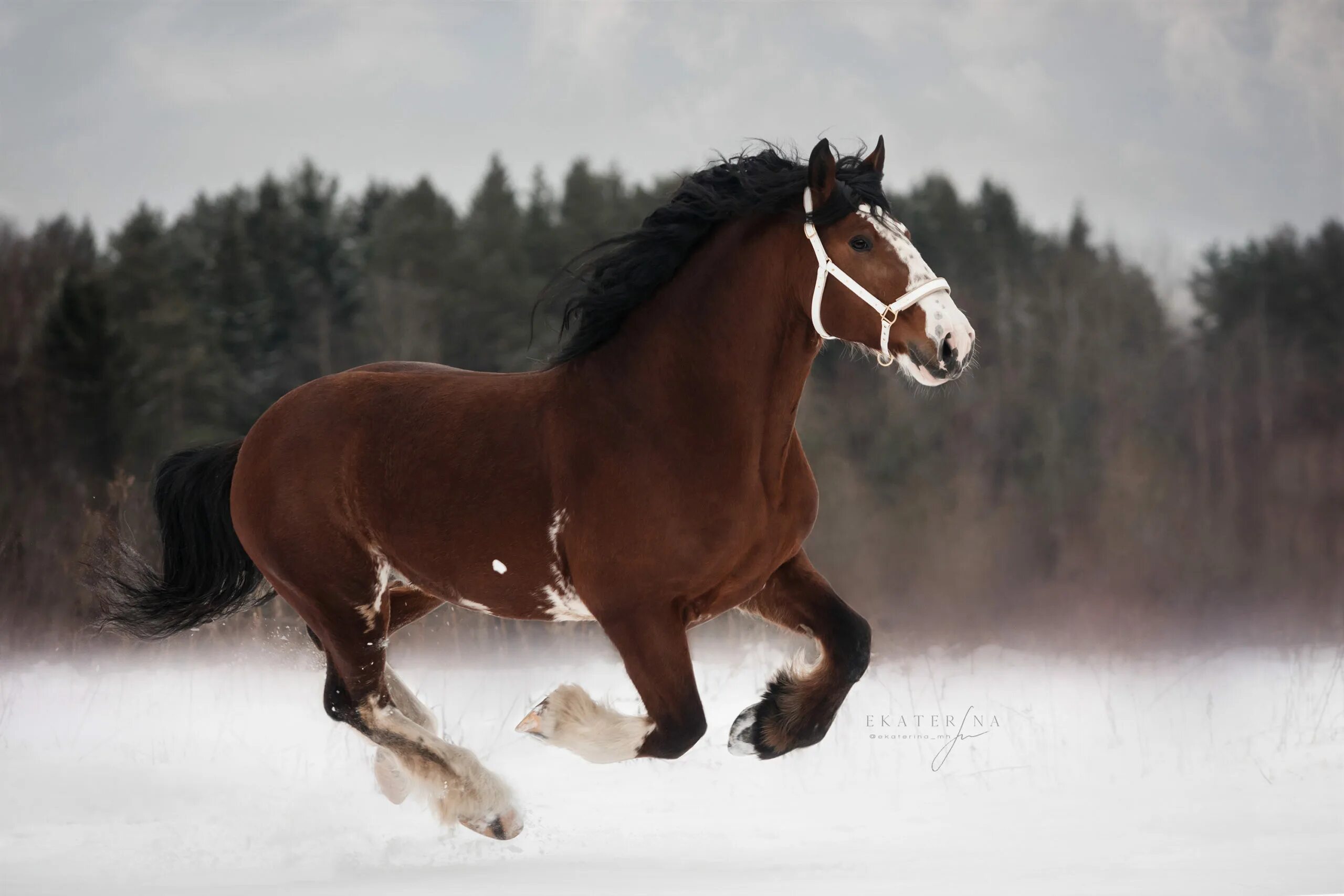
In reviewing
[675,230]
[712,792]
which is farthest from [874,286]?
[712,792]

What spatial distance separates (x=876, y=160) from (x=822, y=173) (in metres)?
0.32

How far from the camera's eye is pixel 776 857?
Result: 459cm

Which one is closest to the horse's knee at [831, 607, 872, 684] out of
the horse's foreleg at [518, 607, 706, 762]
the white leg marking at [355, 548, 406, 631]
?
the horse's foreleg at [518, 607, 706, 762]

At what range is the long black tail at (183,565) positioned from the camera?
475 centimetres

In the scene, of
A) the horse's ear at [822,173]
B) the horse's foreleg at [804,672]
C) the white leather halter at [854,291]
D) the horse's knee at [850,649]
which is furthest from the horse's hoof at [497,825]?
the horse's ear at [822,173]

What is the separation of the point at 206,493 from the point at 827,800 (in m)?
3.09

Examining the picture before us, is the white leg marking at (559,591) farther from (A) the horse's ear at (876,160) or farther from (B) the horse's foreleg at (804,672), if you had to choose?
(A) the horse's ear at (876,160)

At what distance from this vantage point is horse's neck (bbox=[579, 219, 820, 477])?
3.65 m

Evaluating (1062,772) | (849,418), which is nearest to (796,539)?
(1062,772)

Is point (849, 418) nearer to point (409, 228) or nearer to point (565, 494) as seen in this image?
point (409, 228)

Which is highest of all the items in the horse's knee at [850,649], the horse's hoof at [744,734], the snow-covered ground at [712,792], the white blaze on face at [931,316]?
the white blaze on face at [931,316]

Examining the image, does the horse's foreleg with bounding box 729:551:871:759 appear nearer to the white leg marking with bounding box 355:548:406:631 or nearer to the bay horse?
the bay horse

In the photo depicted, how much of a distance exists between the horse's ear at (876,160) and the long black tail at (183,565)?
2789mm

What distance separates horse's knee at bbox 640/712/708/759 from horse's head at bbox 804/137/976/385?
1.25 m
